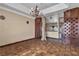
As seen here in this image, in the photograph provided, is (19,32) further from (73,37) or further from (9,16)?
(73,37)

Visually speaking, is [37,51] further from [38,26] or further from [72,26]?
[38,26]

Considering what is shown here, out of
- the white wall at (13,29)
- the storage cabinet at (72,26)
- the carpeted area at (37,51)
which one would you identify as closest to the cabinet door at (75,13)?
the storage cabinet at (72,26)

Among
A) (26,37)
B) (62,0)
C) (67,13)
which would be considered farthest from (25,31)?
(62,0)

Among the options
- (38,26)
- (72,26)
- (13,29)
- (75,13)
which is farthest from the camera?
(38,26)

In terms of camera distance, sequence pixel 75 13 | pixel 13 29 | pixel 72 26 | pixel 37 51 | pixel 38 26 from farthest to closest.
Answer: pixel 38 26
pixel 13 29
pixel 72 26
pixel 75 13
pixel 37 51

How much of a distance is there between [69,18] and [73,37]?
1.14m

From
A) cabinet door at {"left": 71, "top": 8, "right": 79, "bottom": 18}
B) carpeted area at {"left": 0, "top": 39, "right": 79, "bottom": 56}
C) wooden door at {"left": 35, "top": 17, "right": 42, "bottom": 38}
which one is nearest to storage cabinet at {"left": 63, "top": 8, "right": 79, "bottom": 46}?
cabinet door at {"left": 71, "top": 8, "right": 79, "bottom": 18}

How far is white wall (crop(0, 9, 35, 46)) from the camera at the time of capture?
437 centimetres

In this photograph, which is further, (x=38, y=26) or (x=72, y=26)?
(x=38, y=26)

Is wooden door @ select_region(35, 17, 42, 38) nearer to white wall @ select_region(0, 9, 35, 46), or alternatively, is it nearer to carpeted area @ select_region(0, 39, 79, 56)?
white wall @ select_region(0, 9, 35, 46)

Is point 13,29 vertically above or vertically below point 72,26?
below

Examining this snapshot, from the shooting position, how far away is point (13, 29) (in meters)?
5.02

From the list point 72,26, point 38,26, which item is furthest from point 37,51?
point 38,26

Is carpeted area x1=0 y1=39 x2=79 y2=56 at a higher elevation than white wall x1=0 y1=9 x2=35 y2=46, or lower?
lower
